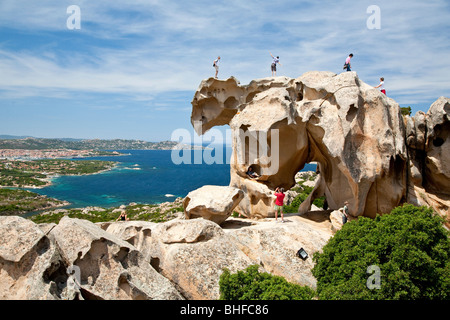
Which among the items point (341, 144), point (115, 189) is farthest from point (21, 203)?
point (341, 144)

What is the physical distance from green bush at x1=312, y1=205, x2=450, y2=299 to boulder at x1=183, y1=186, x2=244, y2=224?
17.9 ft

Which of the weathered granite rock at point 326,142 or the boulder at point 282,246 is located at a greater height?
the weathered granite rock at point 326,142

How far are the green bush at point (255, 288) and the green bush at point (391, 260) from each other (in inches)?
50.7

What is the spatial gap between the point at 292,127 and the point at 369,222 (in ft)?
29.6

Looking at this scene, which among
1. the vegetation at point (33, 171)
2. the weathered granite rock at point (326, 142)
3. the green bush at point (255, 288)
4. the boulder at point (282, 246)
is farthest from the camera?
the vegetation at point (33, 171)

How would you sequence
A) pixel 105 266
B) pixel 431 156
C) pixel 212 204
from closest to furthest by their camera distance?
1. pixel 105 266
2. pixel 212 204
3. pixel 431 156

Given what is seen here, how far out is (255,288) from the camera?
38.3ft

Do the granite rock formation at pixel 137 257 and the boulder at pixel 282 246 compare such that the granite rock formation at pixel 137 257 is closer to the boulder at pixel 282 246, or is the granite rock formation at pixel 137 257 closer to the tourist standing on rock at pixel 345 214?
the boulder at pixel 282 246

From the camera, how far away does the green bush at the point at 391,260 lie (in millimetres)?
11688

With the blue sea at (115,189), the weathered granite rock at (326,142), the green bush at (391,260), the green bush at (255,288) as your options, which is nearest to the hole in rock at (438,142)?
the weathered granite rock at (326,142)

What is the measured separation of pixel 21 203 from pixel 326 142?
7001cm

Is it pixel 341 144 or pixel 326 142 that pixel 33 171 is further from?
pixel 341 144
